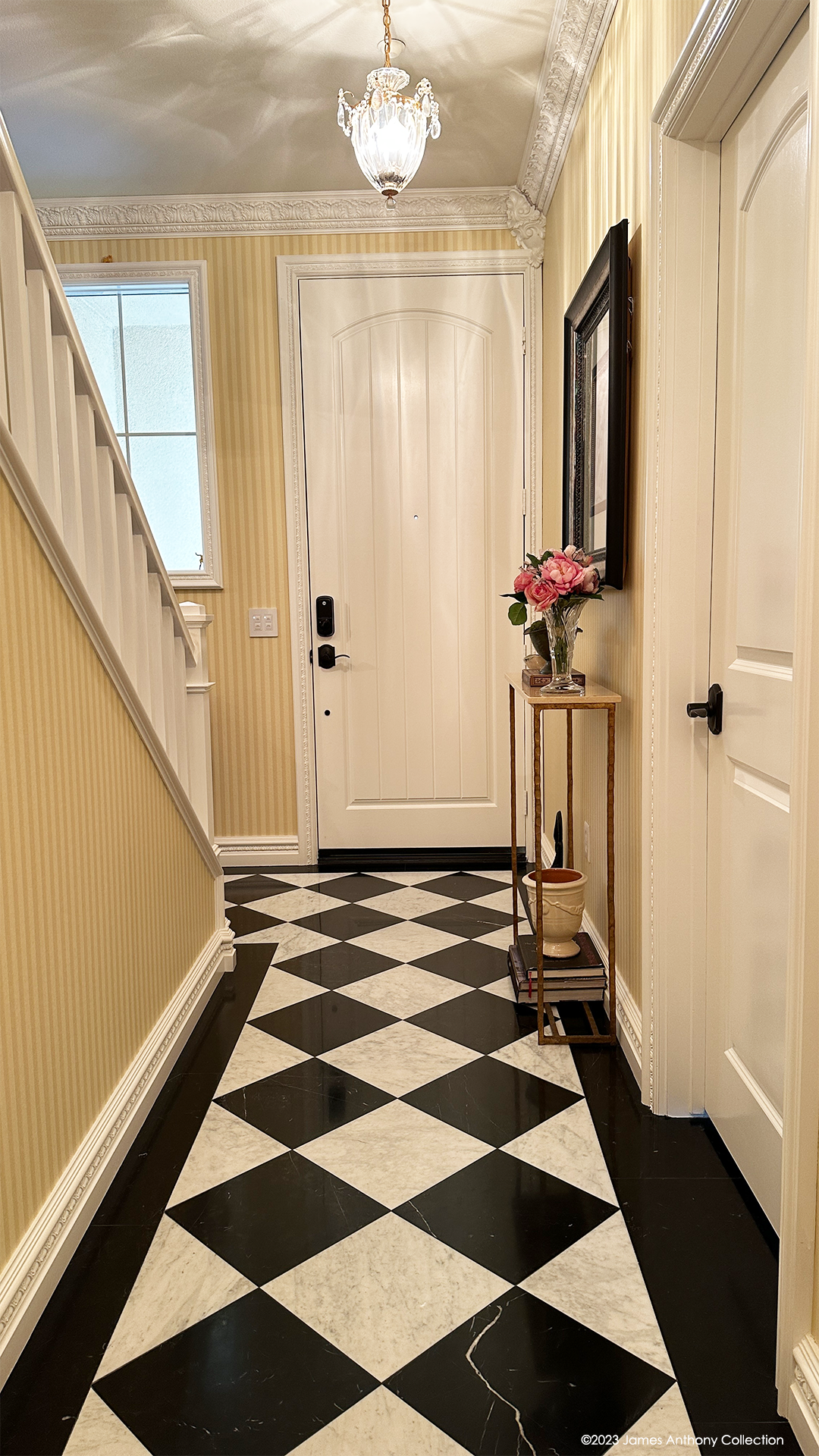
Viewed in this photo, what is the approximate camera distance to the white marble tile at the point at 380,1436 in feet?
4.13

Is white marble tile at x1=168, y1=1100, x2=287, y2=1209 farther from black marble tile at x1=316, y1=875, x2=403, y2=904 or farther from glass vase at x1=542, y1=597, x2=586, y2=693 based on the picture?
black marble tile at x1=316, y1=875, x2=403, y2=904

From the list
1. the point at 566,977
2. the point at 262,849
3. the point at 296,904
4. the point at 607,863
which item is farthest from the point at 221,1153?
the point at 262,849

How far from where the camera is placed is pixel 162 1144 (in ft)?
6.77

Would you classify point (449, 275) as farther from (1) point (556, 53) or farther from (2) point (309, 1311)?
(2) point (309, 1311)

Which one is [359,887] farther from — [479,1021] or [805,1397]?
[805,1397]

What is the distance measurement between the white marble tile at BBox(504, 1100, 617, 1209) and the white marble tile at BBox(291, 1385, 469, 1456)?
63 centimetres

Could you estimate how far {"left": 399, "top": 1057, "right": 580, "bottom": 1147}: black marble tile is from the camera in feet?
6.85

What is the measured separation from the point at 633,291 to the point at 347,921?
2.25 m

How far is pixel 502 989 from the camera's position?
2832 millimetres

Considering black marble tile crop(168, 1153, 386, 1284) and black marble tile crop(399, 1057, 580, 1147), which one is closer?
black marble tile crop(168, 1153, 386, 1284)

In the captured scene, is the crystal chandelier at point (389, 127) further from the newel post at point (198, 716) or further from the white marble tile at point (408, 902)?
the white marble tile at point (408, 902)

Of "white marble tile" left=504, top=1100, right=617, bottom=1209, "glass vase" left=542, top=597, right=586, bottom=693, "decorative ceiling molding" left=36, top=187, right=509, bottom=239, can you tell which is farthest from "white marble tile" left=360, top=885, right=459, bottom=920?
"decorative ceiling molding" left=36, top=187, right=509, bottom=239

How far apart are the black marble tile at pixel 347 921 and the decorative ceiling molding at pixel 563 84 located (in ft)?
8.90

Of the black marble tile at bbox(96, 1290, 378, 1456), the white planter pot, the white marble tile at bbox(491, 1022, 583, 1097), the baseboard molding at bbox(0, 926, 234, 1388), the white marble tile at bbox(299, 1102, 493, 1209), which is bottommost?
the white marble tile at bbox(299, 1102, 493, 1209)
